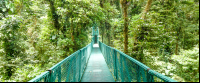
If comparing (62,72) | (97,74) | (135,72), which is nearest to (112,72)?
(97,74)

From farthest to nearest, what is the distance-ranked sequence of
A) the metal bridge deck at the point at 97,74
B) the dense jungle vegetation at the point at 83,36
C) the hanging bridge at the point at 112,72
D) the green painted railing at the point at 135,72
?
the metal bridge deck at the point at 97,74 → the dense jungle vegetation at the point at 83,36 → the hanging bridge at the point at 112,72 → the green painted railing at the point at 135,72

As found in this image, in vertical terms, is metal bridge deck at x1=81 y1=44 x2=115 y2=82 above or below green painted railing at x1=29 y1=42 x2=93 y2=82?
below

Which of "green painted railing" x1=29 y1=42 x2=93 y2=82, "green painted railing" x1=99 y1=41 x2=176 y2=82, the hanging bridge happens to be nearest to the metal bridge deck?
the hanging bridge

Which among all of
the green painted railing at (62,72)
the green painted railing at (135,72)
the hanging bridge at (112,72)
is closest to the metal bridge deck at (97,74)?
the hanging bridge at (112,72)

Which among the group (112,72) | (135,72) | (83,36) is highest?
(83,36)

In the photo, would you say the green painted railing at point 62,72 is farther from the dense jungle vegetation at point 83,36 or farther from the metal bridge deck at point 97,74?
the metal bridge deck at point 97,74

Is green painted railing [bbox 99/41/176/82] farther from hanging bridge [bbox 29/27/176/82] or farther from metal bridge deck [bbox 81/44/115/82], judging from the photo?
metal bridge deck [bbox 81/44/115/82]

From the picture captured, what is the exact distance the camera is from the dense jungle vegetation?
14.8 ft

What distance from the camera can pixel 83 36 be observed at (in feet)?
34.0

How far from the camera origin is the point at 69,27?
8914 mm

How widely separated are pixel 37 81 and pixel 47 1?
846cm

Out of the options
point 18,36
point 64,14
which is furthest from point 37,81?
point 64,14

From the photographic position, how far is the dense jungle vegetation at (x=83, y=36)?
14.8ft

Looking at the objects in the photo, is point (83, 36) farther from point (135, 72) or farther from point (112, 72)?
Answer: point (135, 72)
